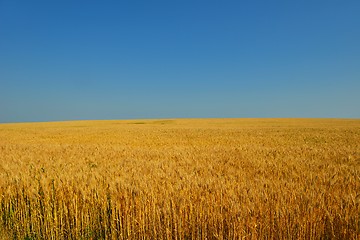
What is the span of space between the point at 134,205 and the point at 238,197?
170cm

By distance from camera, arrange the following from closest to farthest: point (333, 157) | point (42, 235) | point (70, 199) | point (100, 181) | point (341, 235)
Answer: point (341, 235) → point (42, 235) → point (70, 199) → point (100, 181) → point (333, 157)

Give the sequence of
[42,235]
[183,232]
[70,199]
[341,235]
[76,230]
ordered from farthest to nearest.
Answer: [70,199], [42,235], [76,230], [183,232], [341,235]

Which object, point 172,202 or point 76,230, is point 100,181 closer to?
point 76,230

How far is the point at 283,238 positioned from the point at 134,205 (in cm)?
216

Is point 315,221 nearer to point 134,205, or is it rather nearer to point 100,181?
point 134,205

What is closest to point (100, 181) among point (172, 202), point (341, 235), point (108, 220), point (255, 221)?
point (108, 220)

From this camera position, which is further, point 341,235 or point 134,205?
point 134,205

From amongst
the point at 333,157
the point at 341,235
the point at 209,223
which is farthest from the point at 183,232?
the point at 333,157

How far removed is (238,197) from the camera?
371 centimetres

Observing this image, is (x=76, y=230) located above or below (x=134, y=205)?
below

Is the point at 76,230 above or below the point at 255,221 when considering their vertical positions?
below

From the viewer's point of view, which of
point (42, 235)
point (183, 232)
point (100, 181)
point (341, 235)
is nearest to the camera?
point (341, 235)

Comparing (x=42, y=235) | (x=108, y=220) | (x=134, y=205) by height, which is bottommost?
(x=42, y=235)

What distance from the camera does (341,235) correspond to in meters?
2.86
